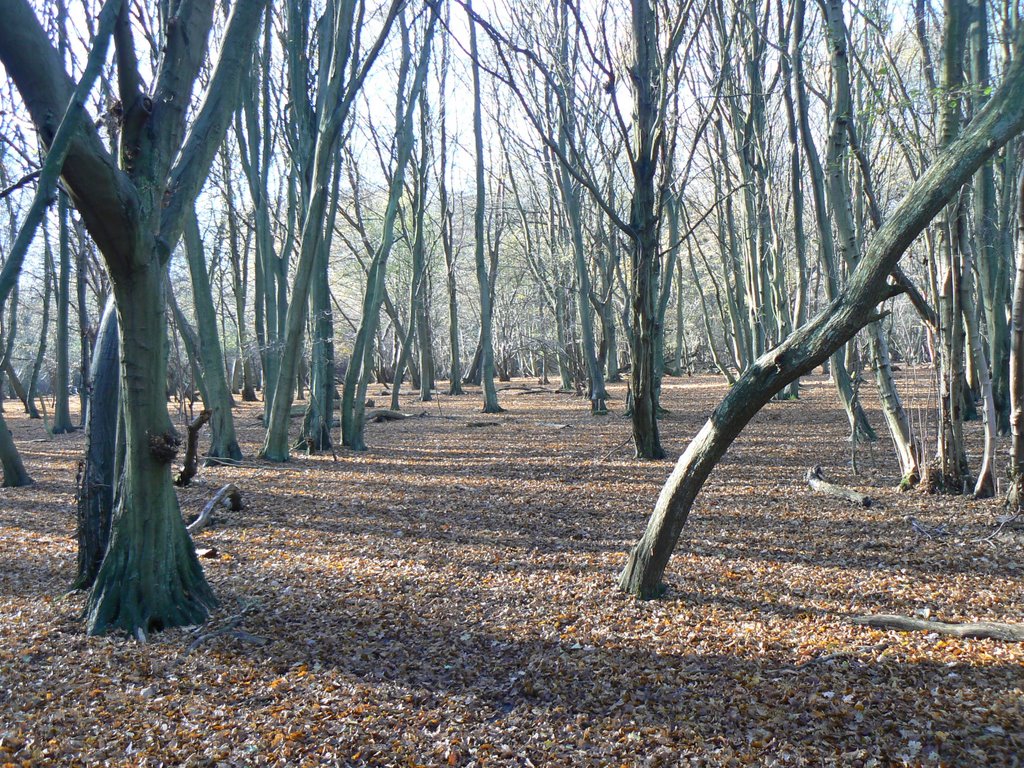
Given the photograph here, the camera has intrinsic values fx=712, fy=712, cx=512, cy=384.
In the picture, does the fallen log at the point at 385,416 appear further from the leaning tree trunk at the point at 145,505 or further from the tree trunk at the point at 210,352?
the leaning tree trunk at the point at 145,505

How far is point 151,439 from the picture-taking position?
374 centimetres

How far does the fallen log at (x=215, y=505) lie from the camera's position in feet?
19.6

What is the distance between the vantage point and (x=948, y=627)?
3650 mm

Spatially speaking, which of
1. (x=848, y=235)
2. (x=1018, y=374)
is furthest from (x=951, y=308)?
(x=848, y=235)

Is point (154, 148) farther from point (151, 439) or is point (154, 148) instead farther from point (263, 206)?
point (263, 206)

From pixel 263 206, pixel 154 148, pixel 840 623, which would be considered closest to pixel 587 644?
pixel 840 623

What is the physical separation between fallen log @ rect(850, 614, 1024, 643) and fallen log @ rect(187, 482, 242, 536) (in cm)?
495

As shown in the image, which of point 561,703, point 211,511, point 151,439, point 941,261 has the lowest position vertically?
point 561,703

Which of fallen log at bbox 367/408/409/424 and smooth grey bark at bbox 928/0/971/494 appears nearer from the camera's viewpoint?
smooth grey bark at bbox 928/0/971/494

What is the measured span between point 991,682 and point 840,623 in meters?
0.84

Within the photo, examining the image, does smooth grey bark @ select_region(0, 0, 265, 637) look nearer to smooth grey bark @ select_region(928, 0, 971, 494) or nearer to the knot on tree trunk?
the knot on tree trunk

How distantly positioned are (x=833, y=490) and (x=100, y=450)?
20.2 ft

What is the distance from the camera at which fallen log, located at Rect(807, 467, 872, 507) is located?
6.42 m

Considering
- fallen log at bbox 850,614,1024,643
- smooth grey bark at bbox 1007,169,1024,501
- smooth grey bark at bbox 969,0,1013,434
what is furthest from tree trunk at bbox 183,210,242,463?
smooth grey bark at bbox 969,0,1013,434
